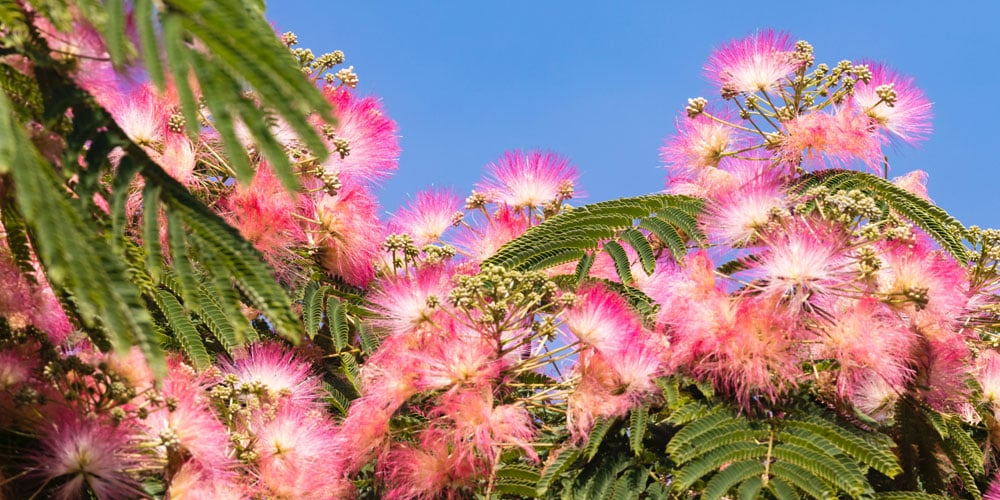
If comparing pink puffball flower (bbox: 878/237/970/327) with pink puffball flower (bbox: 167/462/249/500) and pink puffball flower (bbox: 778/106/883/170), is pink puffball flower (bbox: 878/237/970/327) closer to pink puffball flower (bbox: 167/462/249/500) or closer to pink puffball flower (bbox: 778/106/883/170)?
pink puffball flower (bbox: 778/106/883/170)

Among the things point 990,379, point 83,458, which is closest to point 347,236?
point 83,458

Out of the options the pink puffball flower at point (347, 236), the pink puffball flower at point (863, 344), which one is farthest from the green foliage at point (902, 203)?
the pink puffball flower at point (347, 236)

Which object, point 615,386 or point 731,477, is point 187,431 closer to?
point 615,386

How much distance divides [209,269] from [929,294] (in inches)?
90.8

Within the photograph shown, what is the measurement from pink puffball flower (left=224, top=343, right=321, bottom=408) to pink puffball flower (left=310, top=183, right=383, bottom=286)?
571 mm

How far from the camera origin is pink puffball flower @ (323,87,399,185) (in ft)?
16.5

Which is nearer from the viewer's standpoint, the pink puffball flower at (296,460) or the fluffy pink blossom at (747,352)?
the fluffy pink blossom at (747,352)

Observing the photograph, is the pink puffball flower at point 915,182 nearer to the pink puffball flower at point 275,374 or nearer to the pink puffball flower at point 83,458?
the pink puffball flower at point 275,374

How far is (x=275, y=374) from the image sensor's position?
4.25 m

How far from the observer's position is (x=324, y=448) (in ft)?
13.2

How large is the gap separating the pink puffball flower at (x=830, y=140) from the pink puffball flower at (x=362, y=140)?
1.57m

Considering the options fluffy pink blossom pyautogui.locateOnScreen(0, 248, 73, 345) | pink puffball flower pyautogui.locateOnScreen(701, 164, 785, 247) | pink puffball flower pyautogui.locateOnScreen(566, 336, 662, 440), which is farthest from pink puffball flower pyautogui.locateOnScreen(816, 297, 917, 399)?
fluffy pink blossom pyautogui.locateOnScreen(0, 248, 73, 345)

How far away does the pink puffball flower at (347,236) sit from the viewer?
488cm

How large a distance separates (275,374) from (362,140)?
1.23 metres
